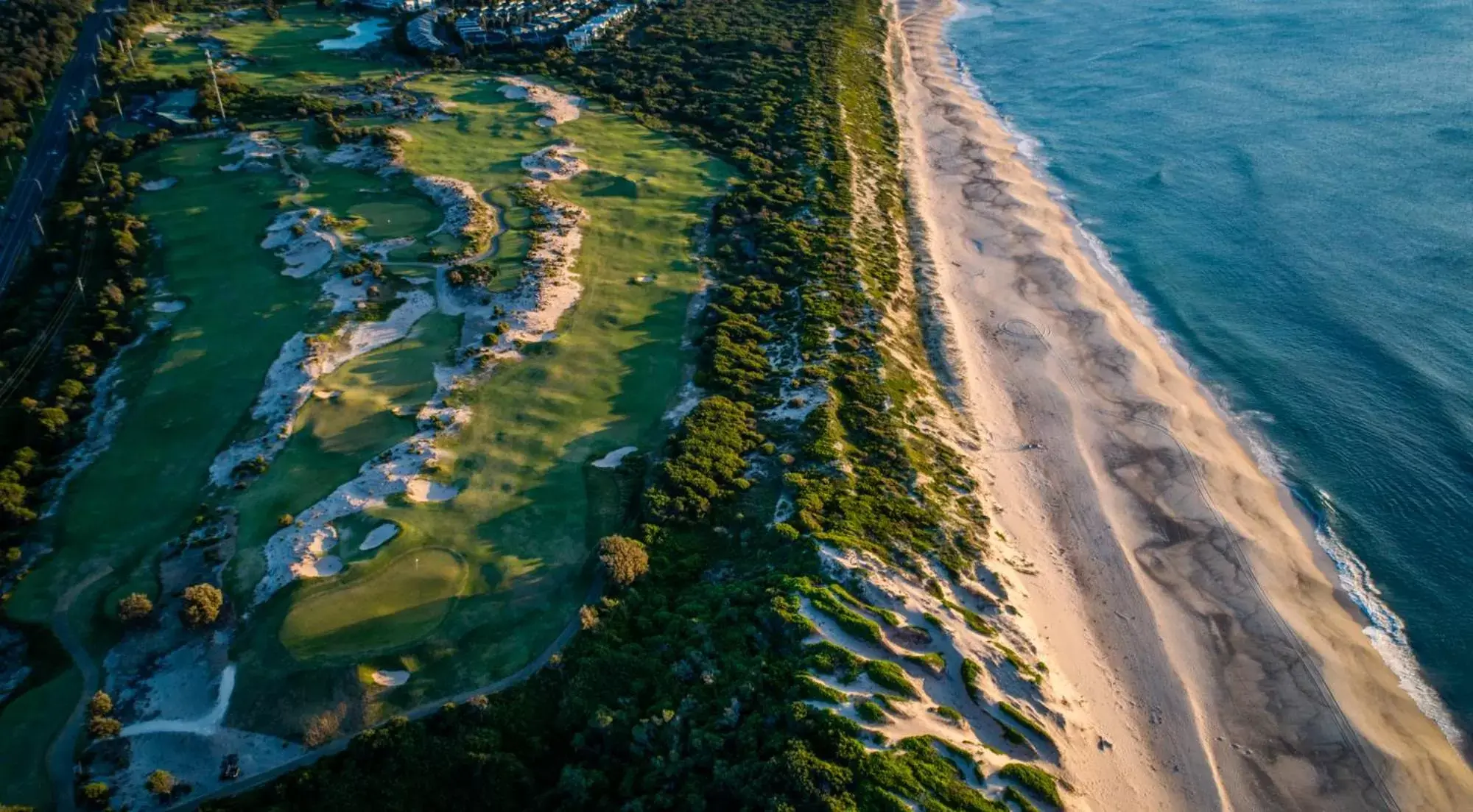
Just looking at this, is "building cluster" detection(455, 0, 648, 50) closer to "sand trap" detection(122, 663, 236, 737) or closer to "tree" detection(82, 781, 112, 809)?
"sand trap" detection(122, 663, 236, 737)

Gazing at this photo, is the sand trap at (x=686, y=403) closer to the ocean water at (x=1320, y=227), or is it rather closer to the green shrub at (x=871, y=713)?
the green shrub at (x=871, y=713)

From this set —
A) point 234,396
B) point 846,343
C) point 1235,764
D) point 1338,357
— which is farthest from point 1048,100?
point 234,396

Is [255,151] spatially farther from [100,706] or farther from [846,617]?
[846,617]

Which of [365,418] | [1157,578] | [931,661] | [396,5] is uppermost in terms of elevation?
[396,5]

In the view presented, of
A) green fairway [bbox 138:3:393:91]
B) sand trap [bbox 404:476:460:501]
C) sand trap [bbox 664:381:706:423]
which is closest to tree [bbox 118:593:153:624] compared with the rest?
sand trap [bbox 404:476:460:501]

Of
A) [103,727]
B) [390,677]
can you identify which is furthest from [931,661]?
[103,727]

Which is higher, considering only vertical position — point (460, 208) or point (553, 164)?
point (553, 164)
